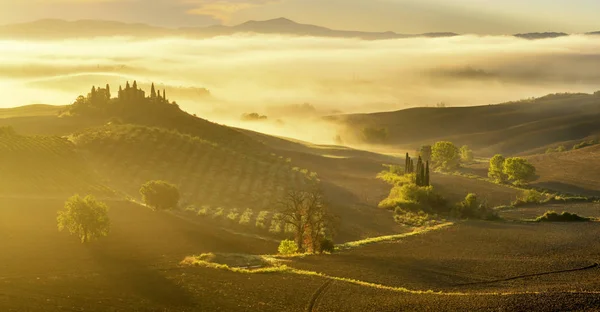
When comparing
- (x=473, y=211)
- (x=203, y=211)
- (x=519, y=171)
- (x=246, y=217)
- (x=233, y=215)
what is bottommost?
(x=246, y=217)

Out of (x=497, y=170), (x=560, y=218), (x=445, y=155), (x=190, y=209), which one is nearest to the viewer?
(x=190, y=209)

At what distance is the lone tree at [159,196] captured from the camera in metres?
95.3

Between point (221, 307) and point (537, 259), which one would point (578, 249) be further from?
point (221, 307)

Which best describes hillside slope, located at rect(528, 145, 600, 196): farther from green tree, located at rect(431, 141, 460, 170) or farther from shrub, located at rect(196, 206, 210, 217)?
shrub, located at rect(196, 206, 210, 217)

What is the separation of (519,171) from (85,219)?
108 m

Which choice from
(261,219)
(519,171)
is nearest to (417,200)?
(261,219)

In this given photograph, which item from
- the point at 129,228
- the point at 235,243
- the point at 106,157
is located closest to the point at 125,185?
the point at 106,157

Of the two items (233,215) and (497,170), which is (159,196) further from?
(497,170)

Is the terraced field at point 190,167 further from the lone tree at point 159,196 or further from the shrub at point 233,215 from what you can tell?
the lone tree at point 159,196

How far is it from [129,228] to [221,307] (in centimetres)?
3625

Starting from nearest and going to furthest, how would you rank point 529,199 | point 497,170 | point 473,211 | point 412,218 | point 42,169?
1. point 412,218
2. point 473,211
3. point 42,169
4. point 529,199
5. point 497,170

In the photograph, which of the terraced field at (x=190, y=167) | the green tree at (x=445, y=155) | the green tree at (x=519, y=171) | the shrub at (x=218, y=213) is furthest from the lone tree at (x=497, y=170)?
the shrub at (x=218, y=213)

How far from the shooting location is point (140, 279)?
58969 millimetres

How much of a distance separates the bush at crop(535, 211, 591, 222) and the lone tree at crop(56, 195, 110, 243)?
64.5 m
